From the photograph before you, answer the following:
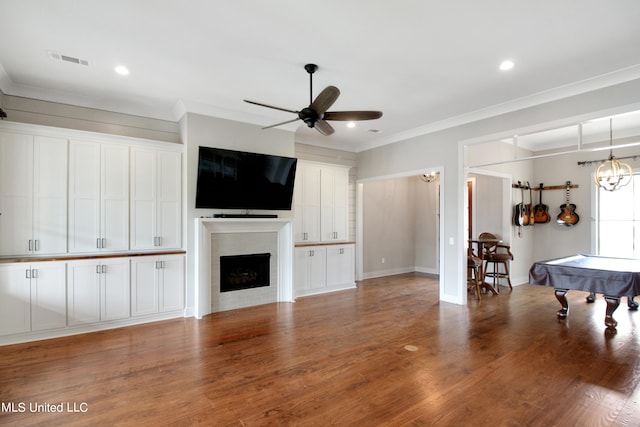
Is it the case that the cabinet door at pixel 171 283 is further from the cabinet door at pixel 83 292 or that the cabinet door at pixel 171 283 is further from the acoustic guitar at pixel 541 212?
the acoustic guitar at pixel 541 212

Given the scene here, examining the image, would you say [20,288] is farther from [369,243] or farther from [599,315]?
[599,315]

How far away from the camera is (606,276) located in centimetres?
381

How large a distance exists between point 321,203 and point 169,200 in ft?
9.17

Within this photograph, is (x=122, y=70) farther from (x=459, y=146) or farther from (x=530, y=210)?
(x=530, y=210)

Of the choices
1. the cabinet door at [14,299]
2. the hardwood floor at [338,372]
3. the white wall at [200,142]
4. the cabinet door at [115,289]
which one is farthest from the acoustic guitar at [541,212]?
the cabinet door at [14,299]

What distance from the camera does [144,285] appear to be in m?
4.38

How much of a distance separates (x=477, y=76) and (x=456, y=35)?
3.45 ft

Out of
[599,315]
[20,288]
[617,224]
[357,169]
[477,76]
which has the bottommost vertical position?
[599,315]

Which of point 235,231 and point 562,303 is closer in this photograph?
point 562,303

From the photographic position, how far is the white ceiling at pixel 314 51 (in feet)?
8.62

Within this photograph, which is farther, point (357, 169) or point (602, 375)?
point (357, 169)

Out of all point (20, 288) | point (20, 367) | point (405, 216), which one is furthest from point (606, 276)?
point (20, 288)

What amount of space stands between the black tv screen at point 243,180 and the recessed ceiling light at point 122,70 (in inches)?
49.0

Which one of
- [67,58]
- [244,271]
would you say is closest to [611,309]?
[244,271]
